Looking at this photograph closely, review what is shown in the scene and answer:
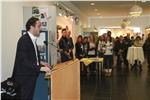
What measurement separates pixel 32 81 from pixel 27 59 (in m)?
0.28

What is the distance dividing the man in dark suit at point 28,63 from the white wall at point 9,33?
203 centimetres

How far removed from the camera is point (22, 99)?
382 cm

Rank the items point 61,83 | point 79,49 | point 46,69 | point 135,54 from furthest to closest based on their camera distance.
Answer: point 135,54 < point 79,49 < point 61,83 < point 46,69

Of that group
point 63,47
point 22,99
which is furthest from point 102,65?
point 22,99

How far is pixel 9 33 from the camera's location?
617cm

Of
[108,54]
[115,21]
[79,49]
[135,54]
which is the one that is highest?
[115,21]

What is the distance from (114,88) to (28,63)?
4696 mm

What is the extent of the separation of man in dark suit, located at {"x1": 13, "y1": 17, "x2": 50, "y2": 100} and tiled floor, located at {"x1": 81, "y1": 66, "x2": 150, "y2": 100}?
3.09 metres

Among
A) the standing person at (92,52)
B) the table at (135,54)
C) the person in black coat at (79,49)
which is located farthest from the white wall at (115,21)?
the person in black coat at (79,49)

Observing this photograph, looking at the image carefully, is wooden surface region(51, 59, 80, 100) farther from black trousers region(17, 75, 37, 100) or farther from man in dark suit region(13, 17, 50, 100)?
black trousers region(17, 75, 37, 100)

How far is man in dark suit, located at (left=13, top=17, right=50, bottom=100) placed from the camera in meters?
3.67

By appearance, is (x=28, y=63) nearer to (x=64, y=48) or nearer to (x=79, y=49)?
(x=64, y=48)

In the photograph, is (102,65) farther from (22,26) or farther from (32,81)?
(32,81)

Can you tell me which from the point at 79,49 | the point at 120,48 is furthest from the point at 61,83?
the point at 120,48
